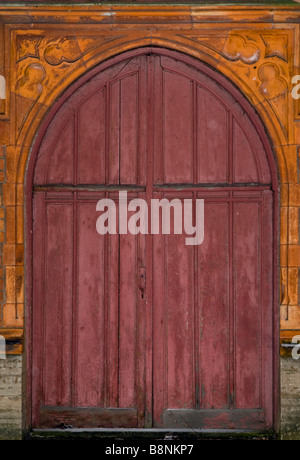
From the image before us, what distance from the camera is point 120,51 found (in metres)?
4.29

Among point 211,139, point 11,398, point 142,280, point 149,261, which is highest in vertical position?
point 211,139

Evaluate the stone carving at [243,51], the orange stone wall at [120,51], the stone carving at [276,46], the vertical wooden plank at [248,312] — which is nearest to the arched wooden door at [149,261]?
the vertical wooden plank at [248,312]

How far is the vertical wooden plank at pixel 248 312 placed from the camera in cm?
433

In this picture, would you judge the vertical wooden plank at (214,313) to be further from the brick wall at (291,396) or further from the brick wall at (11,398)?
the brick wall at (11,398)

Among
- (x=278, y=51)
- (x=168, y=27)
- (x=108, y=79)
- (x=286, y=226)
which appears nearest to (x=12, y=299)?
(x=108, y=79)

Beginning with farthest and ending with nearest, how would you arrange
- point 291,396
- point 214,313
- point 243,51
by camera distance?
point 214,313 → point 243,51 → point 291,396

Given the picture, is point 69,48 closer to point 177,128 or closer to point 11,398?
point 177,128

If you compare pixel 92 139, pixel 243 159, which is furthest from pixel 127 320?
pixel 243 159

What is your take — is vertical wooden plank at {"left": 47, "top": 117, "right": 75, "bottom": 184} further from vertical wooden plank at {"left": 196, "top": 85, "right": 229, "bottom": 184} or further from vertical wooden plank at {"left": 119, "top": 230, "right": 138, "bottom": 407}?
vertical wooden plank at {"left": 196, "top": 85, "right": 229, "bottom": 184}

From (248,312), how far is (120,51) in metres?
2.52

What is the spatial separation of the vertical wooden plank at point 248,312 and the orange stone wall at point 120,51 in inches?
9.6

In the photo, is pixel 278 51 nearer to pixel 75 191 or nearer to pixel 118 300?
pixel 75 191

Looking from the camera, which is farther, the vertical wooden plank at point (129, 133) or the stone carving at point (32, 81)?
the vertical wooden plank at point (129, 133)

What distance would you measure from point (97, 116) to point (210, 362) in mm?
2384
